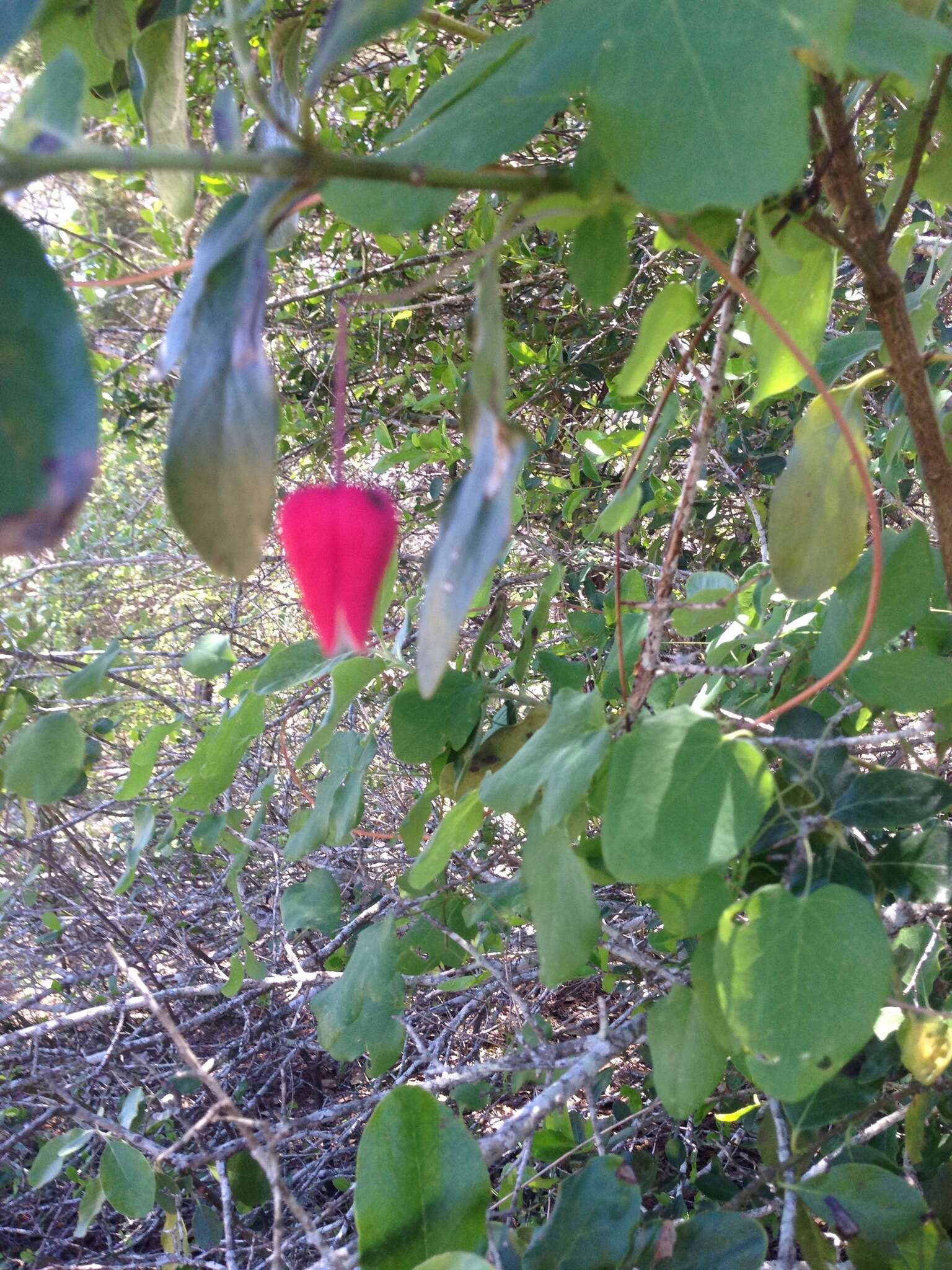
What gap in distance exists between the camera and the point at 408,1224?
0.48 m

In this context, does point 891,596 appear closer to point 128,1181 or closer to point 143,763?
point 143,763

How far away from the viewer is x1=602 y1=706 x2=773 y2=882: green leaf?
0.42 metres

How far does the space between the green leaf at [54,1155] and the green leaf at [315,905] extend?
16.2 inches

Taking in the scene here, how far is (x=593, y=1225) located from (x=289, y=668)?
0.47 metres

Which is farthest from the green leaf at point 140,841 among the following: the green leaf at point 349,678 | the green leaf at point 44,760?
the green leaf at point 349,678

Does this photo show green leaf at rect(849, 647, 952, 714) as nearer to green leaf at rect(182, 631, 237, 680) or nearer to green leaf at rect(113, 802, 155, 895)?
green leaf at rect(182, 631, 237, 680)

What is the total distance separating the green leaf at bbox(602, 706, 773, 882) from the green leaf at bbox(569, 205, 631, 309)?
219mm

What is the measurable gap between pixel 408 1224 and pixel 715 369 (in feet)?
1.60

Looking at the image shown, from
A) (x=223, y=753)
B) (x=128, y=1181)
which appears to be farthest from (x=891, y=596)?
(x=128, y=1181)

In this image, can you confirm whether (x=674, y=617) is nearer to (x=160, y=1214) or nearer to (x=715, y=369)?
(x=715, y=369)

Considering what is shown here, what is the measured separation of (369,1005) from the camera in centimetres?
84

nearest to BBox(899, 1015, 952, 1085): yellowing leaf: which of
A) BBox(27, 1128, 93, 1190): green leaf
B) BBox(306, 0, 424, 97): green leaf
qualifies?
BBox(306, 0, 424, 97): green leaf

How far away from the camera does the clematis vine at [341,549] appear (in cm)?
45

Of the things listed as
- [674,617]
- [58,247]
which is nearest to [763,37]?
[674,617]
